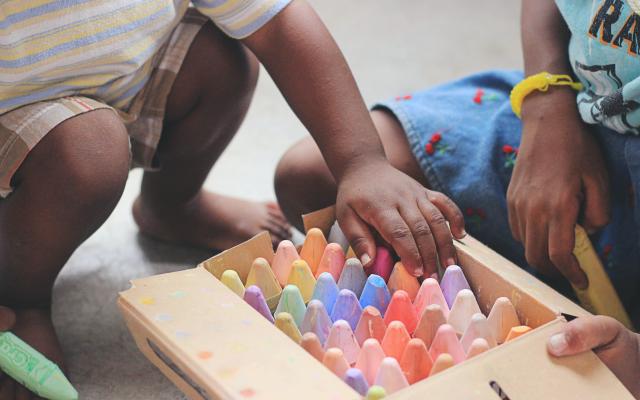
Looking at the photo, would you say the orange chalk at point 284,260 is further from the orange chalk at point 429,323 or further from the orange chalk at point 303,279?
the orange chalk at point 429,323

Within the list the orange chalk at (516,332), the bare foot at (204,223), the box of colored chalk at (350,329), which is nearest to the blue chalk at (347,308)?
the box of colored chalk at (350,329)

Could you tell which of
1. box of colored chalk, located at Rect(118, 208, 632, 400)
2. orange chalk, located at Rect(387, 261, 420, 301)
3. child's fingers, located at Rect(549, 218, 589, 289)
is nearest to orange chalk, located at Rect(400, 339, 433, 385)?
box of colored chalk, located at Rect(118, 208, 632, 400)

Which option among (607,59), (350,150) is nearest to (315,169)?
(350,150)

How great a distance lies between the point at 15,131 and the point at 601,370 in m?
0.50

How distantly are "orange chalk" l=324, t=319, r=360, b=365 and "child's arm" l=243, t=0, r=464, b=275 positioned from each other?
0.10 metres

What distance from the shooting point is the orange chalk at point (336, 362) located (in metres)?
0.55

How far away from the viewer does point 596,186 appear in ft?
2.42

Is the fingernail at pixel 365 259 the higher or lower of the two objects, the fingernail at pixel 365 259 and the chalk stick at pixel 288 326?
the higher

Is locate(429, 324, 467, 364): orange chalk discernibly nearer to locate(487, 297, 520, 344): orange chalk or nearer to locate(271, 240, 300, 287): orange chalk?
locate(487, 297, 520, 344): orange chalk

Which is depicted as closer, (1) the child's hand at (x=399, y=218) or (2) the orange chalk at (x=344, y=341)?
(2) the orange chalk at (x=344, y=341)

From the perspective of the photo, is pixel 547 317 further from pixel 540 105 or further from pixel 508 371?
pixel 540 105

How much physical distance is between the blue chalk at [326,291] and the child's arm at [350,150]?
0.15 ft

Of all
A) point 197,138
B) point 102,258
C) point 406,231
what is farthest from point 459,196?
point 102,258

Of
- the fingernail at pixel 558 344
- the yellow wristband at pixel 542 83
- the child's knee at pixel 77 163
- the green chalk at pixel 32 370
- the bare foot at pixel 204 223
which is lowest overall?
the bare foot at pixel 204 223
